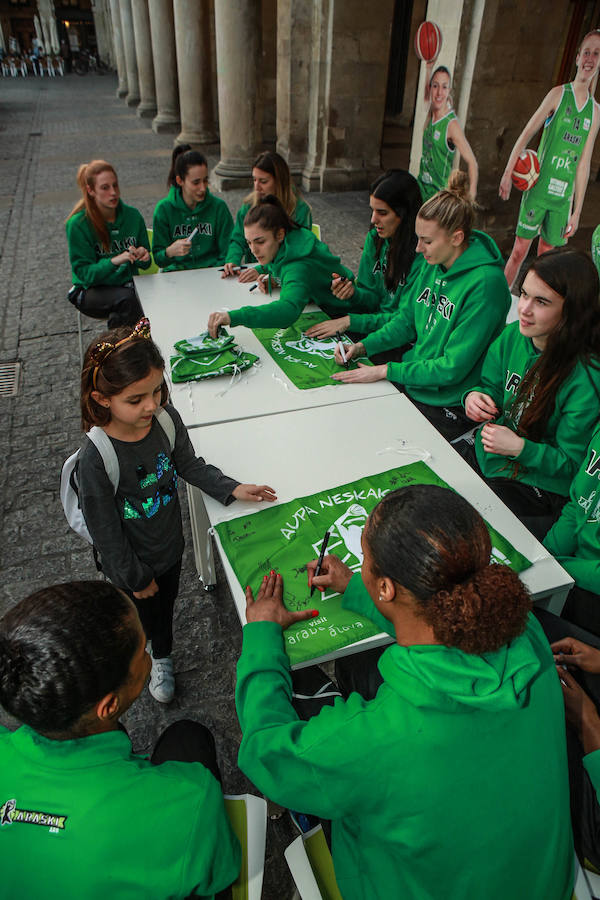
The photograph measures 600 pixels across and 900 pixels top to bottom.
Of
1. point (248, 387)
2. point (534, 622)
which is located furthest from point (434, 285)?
point (534, 622)

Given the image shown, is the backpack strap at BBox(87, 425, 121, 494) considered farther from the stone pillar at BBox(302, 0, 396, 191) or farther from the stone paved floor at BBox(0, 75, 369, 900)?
the stone pillar at BBox(302, 0, 396, 191)

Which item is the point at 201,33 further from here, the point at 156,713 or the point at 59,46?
the point at 59,46

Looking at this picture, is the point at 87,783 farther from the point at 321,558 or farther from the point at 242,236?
the point at 242,236

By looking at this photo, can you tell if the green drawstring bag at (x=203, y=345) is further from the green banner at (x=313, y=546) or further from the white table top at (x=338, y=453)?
the green banner at (x=313, y=546)

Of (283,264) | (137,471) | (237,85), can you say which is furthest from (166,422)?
(237,85)

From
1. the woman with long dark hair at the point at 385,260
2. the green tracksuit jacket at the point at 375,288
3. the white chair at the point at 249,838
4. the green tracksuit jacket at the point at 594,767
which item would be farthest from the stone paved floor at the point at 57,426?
the green tracksuit jacket at the point at 375,288

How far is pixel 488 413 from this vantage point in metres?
2.48

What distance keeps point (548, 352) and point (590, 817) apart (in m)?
1.57

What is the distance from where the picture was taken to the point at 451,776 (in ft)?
3.31

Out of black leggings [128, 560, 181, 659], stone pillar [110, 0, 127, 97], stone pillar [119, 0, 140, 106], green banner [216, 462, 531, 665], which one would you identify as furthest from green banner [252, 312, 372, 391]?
stone pillar [110, 0, 127, 97]

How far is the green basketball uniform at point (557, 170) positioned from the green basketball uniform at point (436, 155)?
97cm

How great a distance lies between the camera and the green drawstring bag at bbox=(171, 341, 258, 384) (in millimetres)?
2691

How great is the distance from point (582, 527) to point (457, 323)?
3.96ft

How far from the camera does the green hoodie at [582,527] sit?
1943 mm
